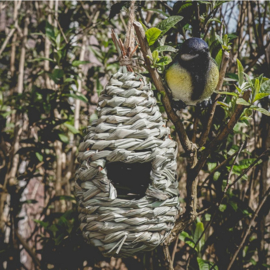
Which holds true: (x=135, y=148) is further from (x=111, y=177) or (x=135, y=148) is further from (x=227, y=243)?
(x=227, y=243)

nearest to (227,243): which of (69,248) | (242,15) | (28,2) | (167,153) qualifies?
(69,248)

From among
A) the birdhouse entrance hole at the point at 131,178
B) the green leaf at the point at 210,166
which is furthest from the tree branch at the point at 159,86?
the green leaf at the point at 210,166

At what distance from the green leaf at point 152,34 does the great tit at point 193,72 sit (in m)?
0.07

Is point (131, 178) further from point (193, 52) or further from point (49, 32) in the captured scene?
point (49, 32)

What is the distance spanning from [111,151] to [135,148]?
0.05 m

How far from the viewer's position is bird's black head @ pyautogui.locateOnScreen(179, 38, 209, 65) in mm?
740

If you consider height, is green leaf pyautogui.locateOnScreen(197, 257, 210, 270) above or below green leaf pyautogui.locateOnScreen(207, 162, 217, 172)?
below

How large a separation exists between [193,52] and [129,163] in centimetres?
30

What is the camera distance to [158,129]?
72 centimetres

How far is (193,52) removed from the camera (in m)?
0.74

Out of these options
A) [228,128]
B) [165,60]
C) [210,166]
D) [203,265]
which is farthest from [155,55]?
[203,265]

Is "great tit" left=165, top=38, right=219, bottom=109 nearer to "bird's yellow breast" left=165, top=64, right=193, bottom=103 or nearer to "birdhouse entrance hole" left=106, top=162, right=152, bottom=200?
"bird's yellow breast" left=165, top=64, right=193, bottom=103

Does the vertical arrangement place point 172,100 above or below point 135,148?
above

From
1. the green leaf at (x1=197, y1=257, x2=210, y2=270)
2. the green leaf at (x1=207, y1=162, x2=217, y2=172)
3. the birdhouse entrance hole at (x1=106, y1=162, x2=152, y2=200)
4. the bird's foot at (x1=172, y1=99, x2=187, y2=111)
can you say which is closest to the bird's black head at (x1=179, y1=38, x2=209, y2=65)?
Result: the bird's foot at (x1=172, y1=99, x2=187, y2=111)
